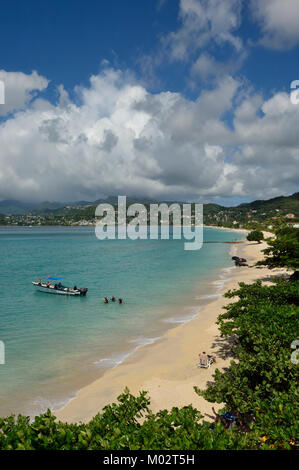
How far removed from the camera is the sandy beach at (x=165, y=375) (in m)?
13.6

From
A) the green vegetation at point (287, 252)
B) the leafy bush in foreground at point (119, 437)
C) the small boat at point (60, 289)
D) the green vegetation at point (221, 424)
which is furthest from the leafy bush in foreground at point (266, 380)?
the small boat at point (60, 289)

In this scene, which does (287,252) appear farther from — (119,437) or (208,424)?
(119,437)

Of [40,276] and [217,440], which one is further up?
[217,440]

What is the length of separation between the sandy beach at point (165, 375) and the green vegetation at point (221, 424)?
3960 millimetres

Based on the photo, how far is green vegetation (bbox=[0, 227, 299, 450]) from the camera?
5688mm

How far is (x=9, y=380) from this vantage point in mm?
17375

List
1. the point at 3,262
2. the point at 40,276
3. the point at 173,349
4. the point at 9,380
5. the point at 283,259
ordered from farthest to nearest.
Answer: the point at 3,262 → the point at 40,276 → the point at 283,259 → the point at 173,349 → the point at 9,380

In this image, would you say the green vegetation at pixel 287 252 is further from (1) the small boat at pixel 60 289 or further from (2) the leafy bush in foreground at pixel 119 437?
(2) the leafy bush in foreground at pixel 119 437

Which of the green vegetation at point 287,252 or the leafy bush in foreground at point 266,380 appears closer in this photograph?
the leafy bush in foreground at point 266,380

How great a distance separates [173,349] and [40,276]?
42454 millimetres

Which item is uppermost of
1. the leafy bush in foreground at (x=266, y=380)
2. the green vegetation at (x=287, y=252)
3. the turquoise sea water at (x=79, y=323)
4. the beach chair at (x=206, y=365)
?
the green vegetation at (x=287, y=252)

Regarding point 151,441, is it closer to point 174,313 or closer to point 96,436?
point 96,436

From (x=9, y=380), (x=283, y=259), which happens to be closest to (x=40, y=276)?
(x=9, y=380)
